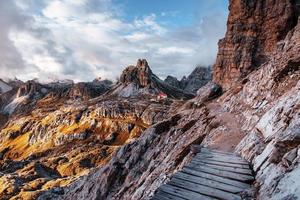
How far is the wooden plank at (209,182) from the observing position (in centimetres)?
1449

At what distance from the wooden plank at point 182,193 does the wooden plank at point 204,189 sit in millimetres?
249

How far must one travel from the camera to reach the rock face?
82.9 m

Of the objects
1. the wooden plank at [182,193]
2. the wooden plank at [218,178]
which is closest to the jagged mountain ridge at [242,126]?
the wooden plank at [218,178]

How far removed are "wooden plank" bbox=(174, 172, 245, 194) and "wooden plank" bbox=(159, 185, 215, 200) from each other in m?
0.98

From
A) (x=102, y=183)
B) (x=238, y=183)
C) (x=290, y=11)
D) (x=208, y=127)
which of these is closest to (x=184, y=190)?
(x=238, y=183)

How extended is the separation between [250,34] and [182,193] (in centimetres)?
8251

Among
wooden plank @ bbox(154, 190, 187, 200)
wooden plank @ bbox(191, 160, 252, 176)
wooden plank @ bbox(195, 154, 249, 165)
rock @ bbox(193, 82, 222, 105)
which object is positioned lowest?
wooden plank @ bbox(154, 190, 187, 200)

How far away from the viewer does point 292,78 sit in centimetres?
2891

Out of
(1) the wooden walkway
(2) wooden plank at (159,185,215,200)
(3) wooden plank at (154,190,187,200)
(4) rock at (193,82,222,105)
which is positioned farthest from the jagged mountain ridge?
(3) wooden plank at (154,190,187,200)

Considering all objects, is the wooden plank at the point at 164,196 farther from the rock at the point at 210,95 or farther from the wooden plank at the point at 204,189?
the rock at the point at 210,95

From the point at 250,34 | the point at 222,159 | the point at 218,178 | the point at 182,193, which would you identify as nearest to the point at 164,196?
the point at 182,193

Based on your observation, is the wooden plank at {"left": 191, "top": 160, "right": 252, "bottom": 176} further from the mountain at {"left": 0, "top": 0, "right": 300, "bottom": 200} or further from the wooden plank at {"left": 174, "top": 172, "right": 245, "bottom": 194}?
the wooden plank at {"left": 174, "top": 172, "right": 245, "bottom": 194}

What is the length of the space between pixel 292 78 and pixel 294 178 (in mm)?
18632

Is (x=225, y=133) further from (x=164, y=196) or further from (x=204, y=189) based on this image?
(x=164, y=196)
